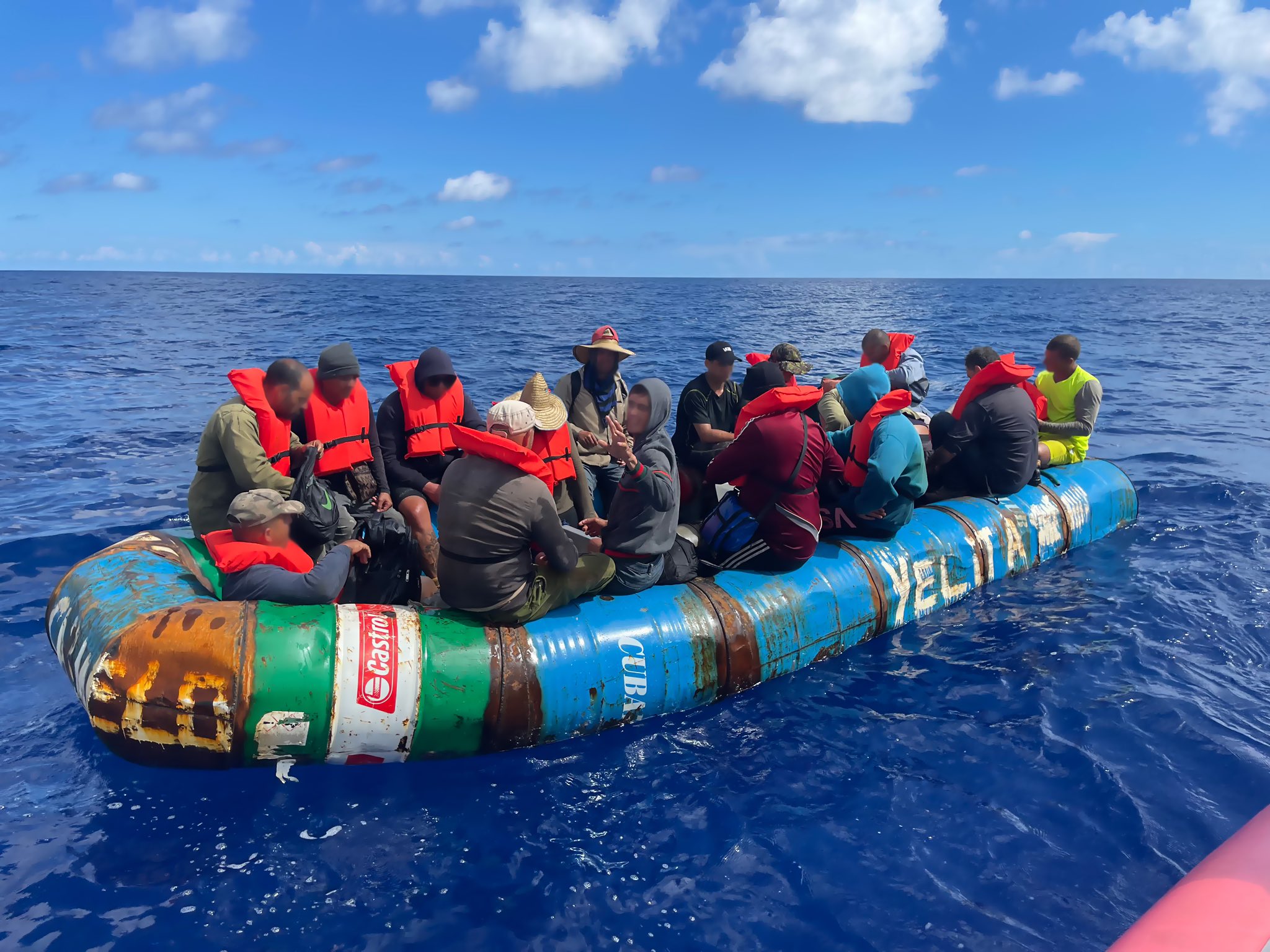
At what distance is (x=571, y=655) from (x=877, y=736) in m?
2.00

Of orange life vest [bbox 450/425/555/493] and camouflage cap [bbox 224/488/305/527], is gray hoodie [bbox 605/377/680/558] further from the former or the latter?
camouflage cap [bbox 224/488/305/527]

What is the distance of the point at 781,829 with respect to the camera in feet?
13.6

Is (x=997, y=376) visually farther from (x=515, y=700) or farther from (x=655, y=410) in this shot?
(x=515, y=700)

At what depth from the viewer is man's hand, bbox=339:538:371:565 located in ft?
17.0

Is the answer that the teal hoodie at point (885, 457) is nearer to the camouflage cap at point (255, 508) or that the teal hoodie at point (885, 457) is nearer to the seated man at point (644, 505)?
the seated man at point (644, 505)

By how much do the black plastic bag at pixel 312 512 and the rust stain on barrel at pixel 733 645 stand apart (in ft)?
7.96

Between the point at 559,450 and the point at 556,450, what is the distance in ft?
0.08

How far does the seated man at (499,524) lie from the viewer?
4.32 metres

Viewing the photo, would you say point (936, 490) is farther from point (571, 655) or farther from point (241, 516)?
point (241, 516)

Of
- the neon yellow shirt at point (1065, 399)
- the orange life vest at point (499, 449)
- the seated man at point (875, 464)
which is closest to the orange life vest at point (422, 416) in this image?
the orange life vest at point (499, 449)

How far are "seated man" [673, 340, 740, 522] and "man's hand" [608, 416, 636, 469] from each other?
1.96 meters

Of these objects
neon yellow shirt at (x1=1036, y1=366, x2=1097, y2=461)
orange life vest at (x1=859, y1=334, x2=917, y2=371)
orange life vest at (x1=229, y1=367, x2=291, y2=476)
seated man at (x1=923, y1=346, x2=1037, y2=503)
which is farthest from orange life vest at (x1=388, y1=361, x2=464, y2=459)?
neon yellow shirt at (x1=1036, y1=366, x2=1097, y2=461)

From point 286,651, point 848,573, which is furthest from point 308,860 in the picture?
point 848,573

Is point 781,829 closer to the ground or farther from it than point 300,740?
closer to the ground
